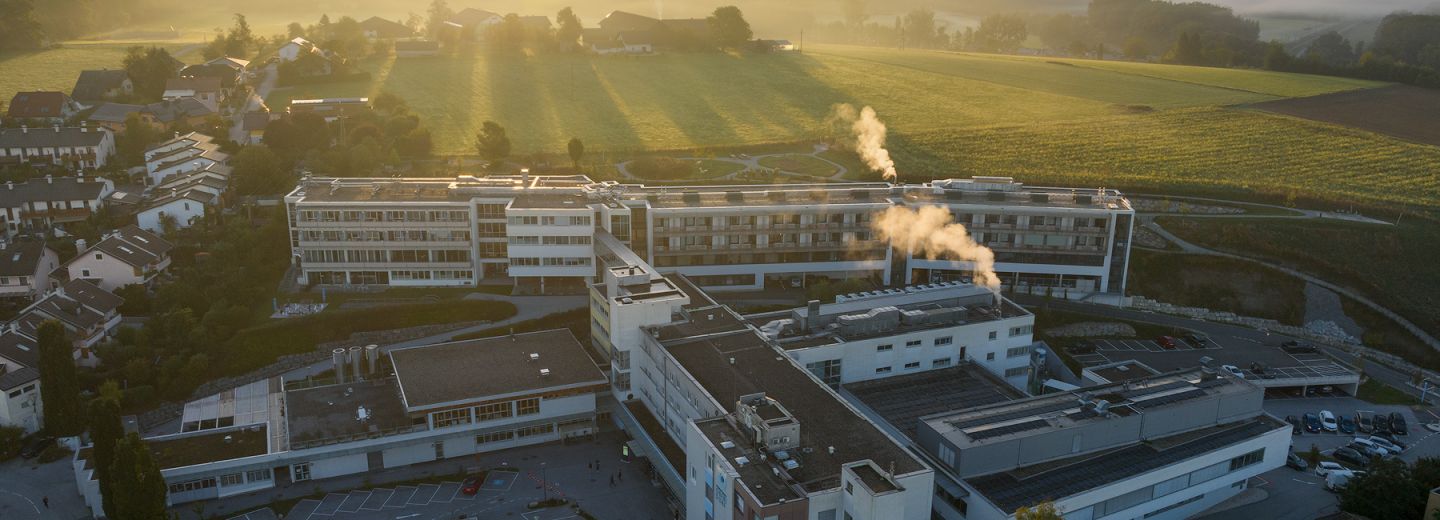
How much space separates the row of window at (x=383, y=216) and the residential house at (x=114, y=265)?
962 centimetres

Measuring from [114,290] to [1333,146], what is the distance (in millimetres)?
99785

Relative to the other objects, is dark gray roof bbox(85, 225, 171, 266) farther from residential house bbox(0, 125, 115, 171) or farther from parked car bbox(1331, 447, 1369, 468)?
parked car bbox(1331, 447, 1369, 468)

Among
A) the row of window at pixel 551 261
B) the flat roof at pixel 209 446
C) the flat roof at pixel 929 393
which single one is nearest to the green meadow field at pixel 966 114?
the row of window at pixel 551 261

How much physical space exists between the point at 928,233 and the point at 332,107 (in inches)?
2372

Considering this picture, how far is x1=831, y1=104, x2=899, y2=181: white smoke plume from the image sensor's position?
82.4 meters

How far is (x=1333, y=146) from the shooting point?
305 ft

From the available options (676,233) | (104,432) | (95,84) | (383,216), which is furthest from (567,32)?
(104,432)

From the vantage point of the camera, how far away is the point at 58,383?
143 ft

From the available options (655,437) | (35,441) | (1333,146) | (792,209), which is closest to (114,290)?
(35,441)

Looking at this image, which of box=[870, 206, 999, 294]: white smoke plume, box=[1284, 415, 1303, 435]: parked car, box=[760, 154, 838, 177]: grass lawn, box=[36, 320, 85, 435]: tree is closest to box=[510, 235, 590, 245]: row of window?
box=[870, 206, 999, 294]: white smoke plume

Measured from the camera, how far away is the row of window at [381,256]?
2356 inches

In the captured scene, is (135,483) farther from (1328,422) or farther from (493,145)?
(1328,422)

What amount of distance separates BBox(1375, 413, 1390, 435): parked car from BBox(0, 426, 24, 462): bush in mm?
63536

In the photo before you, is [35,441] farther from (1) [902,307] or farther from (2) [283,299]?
(1) [902,307]
